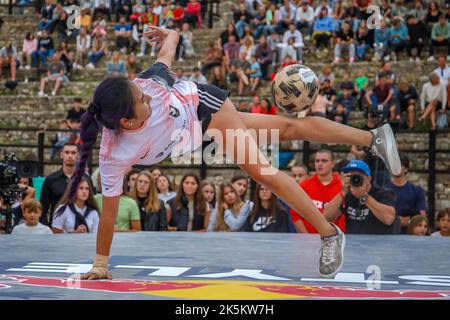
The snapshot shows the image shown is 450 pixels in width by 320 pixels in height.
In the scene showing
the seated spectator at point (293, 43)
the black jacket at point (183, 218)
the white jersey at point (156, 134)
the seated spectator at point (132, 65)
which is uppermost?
the seated spectator at point (293, 43)

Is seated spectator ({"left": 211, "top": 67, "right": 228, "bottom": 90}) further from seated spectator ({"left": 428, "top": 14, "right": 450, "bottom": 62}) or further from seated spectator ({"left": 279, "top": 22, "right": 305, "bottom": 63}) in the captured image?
seated spectator ({"left": 428, "top": 14, "right": 450, "bottom": 62})

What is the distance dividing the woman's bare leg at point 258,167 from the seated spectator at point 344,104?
837cm

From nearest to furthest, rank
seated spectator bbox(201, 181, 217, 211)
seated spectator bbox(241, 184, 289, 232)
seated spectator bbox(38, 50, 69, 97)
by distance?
seated spectator bbox(241, 184, 289, 232), seated spectator bbox(201, 181, 217, 211), seated spectator bbox(38, 50, 69, 97)

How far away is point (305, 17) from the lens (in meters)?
15.8

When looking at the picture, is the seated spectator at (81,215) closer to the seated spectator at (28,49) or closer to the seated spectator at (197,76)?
the seated spectator at (197,76)

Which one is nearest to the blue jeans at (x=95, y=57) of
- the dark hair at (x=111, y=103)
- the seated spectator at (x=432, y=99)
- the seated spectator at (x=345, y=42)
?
the seated spectator at (x=345, y=42)

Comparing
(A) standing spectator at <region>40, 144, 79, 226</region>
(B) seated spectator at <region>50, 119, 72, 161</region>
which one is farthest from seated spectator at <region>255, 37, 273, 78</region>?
(A) standing spectator at <region>40, 144, 79, 226</region>

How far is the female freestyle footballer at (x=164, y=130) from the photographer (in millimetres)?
3525

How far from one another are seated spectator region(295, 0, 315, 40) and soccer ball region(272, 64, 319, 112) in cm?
1148

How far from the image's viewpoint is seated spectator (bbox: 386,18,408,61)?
1427cm

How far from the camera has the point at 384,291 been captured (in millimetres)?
3496

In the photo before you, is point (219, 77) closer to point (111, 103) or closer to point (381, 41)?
point (381, 41)

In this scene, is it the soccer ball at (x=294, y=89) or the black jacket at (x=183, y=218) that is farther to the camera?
the black jacket at (x=183, y=218)
